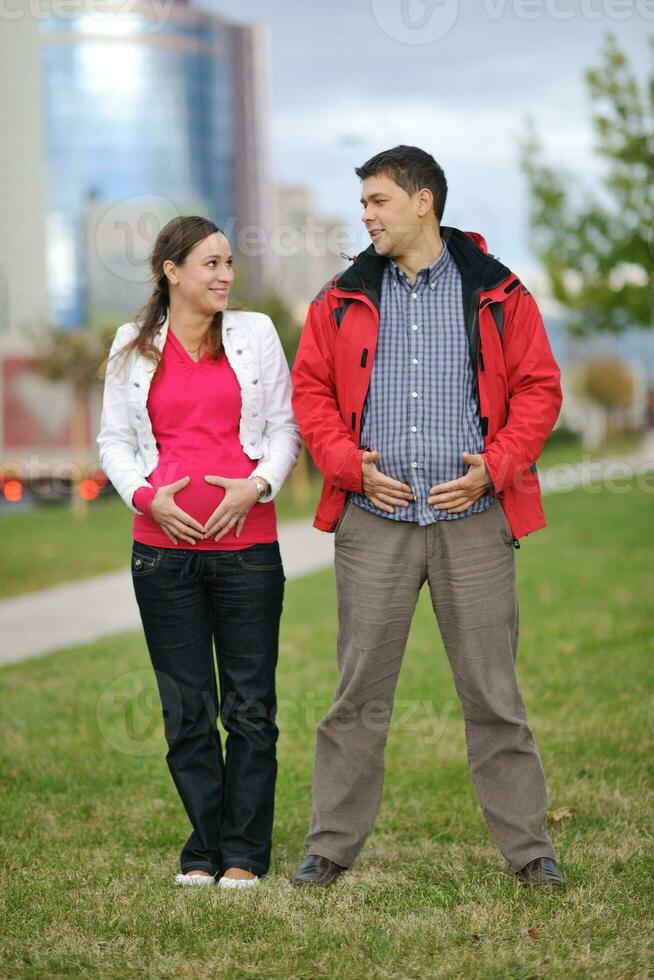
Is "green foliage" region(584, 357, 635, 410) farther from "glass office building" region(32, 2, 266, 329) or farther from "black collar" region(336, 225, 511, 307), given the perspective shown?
"black collar" region(336, 225, 511, 307)

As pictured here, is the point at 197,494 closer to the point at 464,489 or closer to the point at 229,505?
the point at 229,505

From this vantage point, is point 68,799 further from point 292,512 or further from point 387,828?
point 292,512

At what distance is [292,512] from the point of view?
21641 mm

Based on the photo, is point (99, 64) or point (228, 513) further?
point (99, 64)

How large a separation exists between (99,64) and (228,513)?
3862 inches

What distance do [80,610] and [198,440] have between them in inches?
285

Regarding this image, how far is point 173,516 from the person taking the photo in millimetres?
3854

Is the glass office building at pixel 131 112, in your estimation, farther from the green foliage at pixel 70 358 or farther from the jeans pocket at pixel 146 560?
the jeans pocket at pixel 146 560

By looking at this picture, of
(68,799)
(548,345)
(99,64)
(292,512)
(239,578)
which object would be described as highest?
(99,64)

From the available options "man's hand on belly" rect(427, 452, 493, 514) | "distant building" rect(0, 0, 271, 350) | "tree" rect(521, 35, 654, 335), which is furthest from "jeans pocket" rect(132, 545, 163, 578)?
"distant building" rect(0, 0, 271, 350)

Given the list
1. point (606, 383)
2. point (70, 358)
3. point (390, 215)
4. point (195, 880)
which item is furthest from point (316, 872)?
point (606, 383)

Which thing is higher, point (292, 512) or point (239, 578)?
point (239, 578)

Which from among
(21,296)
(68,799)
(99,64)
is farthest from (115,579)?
(99,64)

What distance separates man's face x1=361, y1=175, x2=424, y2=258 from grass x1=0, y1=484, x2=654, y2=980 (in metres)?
2.07
